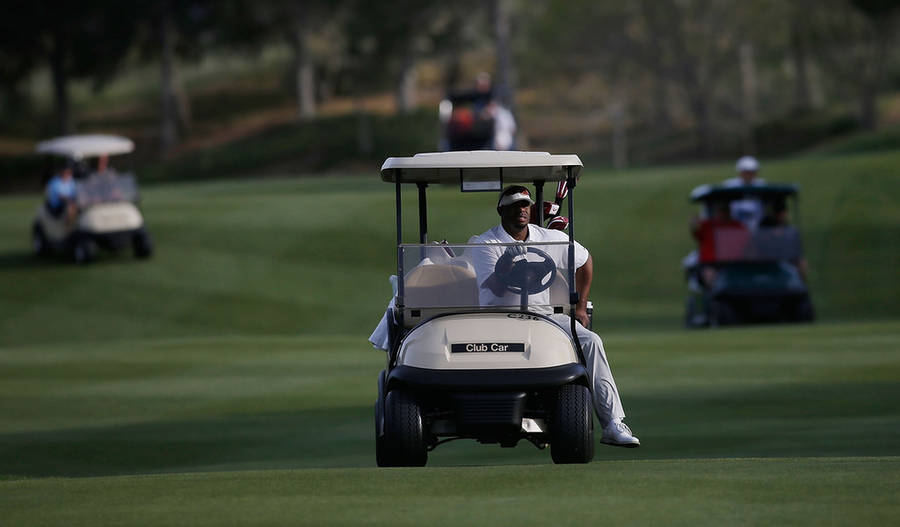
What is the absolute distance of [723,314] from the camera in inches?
830

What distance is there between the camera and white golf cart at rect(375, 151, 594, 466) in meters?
7.94

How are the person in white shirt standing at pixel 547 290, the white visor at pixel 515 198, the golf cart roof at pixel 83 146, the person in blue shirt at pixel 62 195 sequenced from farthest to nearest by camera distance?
the person in blue shirt at pixel 62 195, the golf cart roof at pixel 83 146, the white visor at pixel 515 198, the person in white shirt standing at pixel 547 290

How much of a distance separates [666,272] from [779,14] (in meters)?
43.1

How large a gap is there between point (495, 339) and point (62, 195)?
1999cm

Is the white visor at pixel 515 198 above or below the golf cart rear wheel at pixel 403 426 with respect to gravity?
above

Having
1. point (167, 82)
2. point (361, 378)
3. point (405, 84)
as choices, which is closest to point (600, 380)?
point (361, 378)

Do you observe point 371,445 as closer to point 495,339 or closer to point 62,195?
point 495,339

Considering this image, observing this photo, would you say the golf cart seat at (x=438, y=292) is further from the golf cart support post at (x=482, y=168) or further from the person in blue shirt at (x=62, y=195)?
the person in blue shirt at (x=62, y=195)

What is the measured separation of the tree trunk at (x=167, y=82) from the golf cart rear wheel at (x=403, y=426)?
197ft

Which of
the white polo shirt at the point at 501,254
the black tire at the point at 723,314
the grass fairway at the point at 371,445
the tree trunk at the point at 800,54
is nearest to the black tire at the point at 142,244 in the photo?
the grass fairway at the point at 371,445

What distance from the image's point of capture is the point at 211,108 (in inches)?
2923

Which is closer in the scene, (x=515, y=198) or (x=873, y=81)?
(x=515, y=198)

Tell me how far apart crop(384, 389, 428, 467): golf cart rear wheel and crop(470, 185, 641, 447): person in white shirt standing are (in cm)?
85

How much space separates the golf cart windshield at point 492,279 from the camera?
8.68 m
